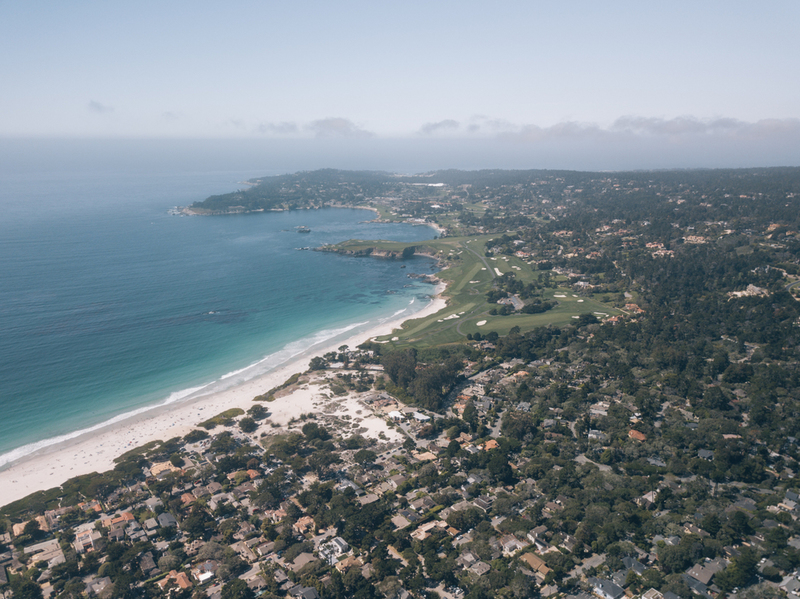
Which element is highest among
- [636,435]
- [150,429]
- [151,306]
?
[151,306]

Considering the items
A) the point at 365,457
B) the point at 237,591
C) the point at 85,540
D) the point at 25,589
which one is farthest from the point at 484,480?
the point at 25,589

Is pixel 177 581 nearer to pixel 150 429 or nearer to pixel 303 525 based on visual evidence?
pixel 303 525

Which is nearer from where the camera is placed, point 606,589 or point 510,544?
point 606,589

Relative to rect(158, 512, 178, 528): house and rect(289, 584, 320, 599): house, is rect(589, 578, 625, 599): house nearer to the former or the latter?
rect(289, 584, 320, 599): house

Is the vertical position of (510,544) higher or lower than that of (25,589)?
higher

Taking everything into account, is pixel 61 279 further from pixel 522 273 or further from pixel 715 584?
pixel 715 584

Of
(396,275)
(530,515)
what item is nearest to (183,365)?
(530,515)

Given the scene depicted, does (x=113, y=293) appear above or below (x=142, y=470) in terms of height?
above
